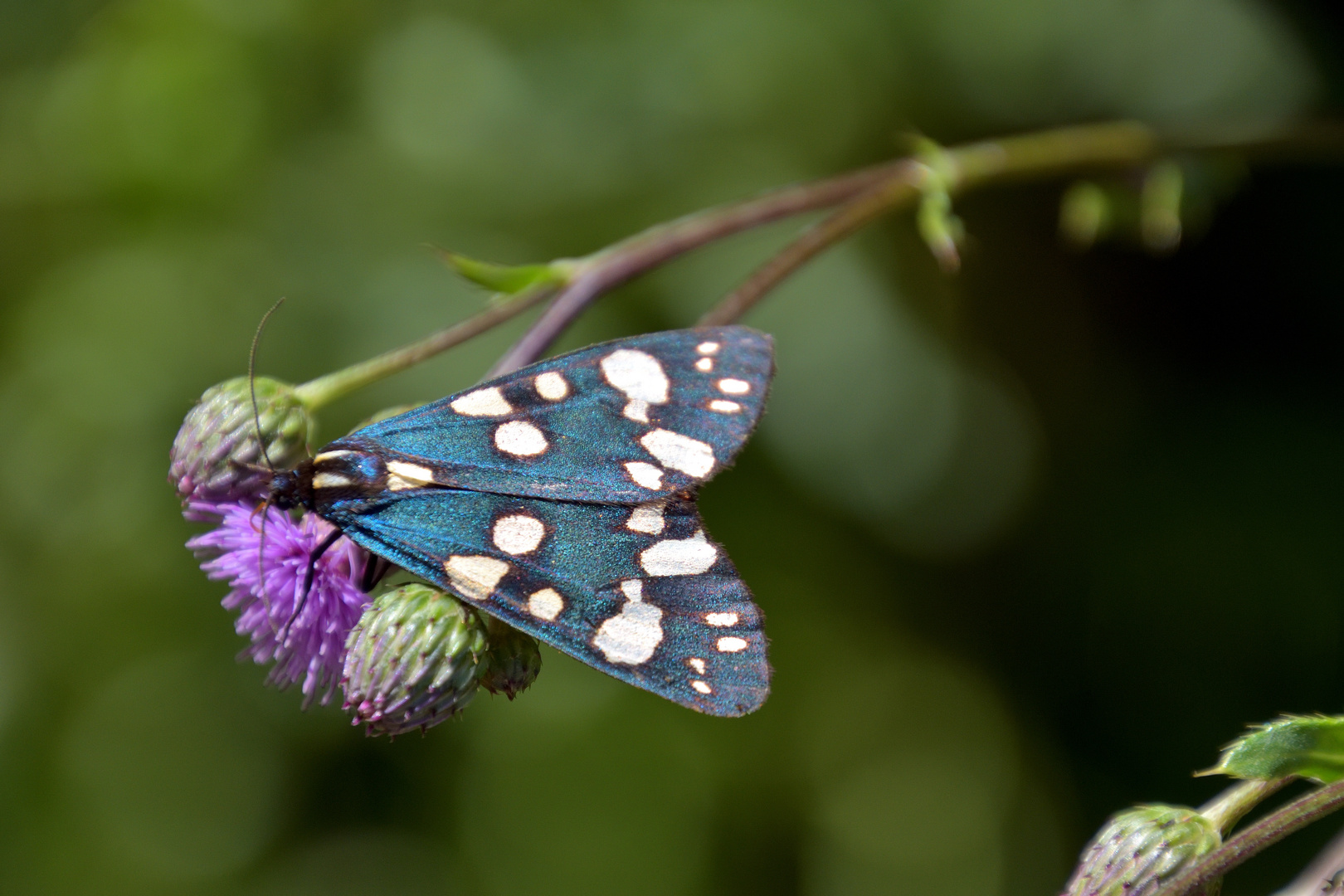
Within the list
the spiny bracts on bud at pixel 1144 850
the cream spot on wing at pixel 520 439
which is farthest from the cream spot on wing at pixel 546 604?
the spiny bracts on bud at pixel 1144 850

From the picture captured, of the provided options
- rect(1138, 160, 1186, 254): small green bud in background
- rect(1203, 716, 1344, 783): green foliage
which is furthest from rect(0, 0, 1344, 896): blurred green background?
rect(1203, 716, 1344, 783): green foliage

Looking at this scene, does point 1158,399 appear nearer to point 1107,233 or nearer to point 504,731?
point 1107,233

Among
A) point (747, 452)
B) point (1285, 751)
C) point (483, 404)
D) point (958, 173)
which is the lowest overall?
point (747, 452)

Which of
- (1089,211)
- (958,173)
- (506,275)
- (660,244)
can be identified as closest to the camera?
(506,275)

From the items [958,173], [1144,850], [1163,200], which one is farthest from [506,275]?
[1163,200]

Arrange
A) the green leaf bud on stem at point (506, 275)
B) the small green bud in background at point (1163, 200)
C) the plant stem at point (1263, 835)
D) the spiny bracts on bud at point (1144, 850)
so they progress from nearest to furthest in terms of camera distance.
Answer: the plant stem at point (1263, 835) → the spiny bracts on bud at point (1144, 850) → the green leaf bud on stem at point (506, 275) → the small green bud in background at point (1163, 200)

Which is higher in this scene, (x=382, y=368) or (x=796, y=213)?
(x=796, y=213)

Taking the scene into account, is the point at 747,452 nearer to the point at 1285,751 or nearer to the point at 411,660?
the point at 411,660

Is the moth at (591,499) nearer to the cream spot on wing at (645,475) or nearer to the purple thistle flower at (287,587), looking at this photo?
the cream spot on wing at (645,475)
